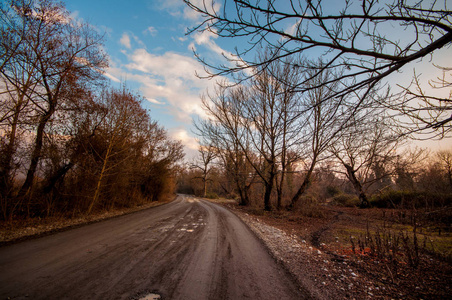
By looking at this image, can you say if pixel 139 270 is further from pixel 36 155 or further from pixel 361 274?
pixel 36 155

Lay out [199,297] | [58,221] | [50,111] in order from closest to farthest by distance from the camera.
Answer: [199,297]
[58,221]
[50,111]

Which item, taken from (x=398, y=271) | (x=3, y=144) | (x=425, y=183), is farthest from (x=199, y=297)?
(x=425, y=183)

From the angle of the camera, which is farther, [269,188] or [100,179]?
[269,188]

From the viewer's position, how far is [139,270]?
9.93ft

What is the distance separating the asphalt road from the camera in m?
2.44

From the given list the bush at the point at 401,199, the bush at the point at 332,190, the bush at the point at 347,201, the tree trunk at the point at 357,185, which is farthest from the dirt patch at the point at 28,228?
the bush at the point at 332,190

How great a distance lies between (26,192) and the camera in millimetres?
6551

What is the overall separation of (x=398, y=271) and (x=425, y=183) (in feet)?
54.1

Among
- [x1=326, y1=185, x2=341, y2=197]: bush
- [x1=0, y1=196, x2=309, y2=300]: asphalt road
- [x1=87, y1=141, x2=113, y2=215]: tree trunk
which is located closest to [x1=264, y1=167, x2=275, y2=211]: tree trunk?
[x1=0, y1=196, x2=309, y2=300]: asphalt road

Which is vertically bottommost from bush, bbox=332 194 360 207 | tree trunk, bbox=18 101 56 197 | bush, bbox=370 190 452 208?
bush, bbox=332 194 360 207

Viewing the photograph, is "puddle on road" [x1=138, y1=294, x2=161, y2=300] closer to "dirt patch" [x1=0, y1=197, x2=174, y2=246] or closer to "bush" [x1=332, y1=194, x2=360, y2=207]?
"dirt patch" [x1=0, y1=197, x2=174, y2=246]

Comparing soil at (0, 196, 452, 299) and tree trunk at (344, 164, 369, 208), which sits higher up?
tree trunk at (344, 164, 369, 208)

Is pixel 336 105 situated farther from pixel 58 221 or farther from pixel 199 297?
pixel 58 221

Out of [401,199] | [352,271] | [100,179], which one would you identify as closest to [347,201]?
[401,199]
